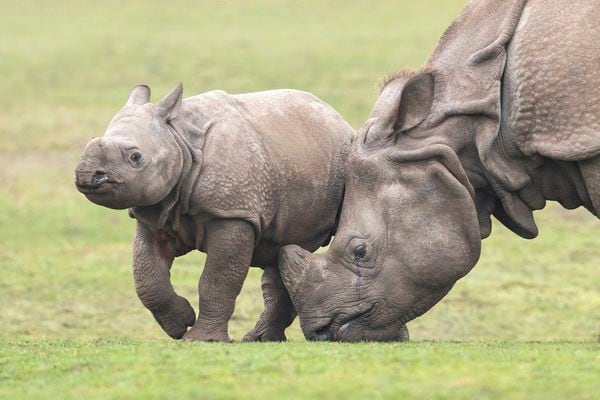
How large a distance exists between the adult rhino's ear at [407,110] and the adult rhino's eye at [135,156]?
1.66m

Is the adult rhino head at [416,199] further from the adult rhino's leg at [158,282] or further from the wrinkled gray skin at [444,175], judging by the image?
the adult rhino's leg at [158,282]

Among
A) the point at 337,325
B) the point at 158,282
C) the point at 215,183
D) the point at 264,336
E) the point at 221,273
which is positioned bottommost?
the point at 264,336

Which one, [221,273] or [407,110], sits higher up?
[407,110]

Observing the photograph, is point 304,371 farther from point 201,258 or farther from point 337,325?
point 201,258

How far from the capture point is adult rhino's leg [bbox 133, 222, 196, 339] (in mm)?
11164

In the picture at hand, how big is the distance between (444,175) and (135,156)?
2098 millimetres

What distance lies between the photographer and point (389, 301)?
11.0 meters

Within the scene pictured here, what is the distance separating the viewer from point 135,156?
34.2 feet

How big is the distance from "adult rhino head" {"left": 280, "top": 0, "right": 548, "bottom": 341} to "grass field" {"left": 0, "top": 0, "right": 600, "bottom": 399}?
41cm

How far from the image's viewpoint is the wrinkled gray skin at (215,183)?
10508mm

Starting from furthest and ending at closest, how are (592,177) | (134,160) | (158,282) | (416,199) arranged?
(158,282) < (416,199) < (592,177) < (134,160)

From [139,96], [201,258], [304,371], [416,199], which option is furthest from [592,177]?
[201,258]

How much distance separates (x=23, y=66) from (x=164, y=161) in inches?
829

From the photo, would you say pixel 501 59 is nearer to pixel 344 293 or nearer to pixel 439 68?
pixel 439 68
